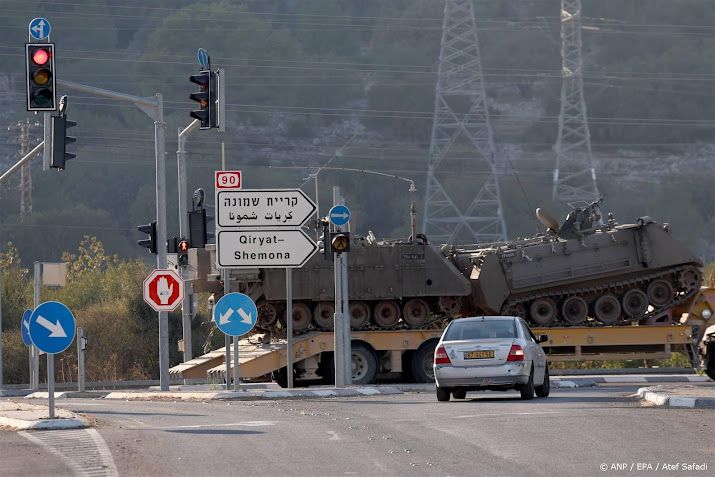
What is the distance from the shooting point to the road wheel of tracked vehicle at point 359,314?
36.0 m

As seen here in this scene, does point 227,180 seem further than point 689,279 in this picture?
No

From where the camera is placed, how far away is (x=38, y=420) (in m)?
19.2

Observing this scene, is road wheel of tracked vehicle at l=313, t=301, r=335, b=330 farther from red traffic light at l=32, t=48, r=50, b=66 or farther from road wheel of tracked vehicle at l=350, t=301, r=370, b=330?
red traffic light at l=32, t=48, r=50, b=66

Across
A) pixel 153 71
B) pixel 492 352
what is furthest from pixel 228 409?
pixel 153 71

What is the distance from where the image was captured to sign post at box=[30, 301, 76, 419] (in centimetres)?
1919

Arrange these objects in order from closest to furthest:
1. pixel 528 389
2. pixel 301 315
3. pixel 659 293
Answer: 1. pixel 528 389
2. pixel 301 315
3. pixel 659 293

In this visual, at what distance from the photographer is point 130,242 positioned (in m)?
107

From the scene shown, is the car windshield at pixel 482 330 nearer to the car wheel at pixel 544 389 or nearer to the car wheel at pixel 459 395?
the car wheel at pixel 544 389

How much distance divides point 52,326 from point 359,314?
17.3 meters

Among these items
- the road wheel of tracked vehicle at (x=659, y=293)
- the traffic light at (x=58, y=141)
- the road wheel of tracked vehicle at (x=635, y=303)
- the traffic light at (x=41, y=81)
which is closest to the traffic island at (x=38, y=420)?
the traffic light at (x=41, y=81)

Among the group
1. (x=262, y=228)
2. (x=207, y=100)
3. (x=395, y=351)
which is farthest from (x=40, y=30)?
(x=395, y=351)

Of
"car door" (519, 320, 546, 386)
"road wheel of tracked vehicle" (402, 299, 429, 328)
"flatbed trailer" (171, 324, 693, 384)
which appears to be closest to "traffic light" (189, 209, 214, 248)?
"flatbed trailer" (171, 324, 693, 384)

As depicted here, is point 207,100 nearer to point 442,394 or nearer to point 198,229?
point 198,229

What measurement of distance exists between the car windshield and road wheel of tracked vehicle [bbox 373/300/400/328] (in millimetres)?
11207
